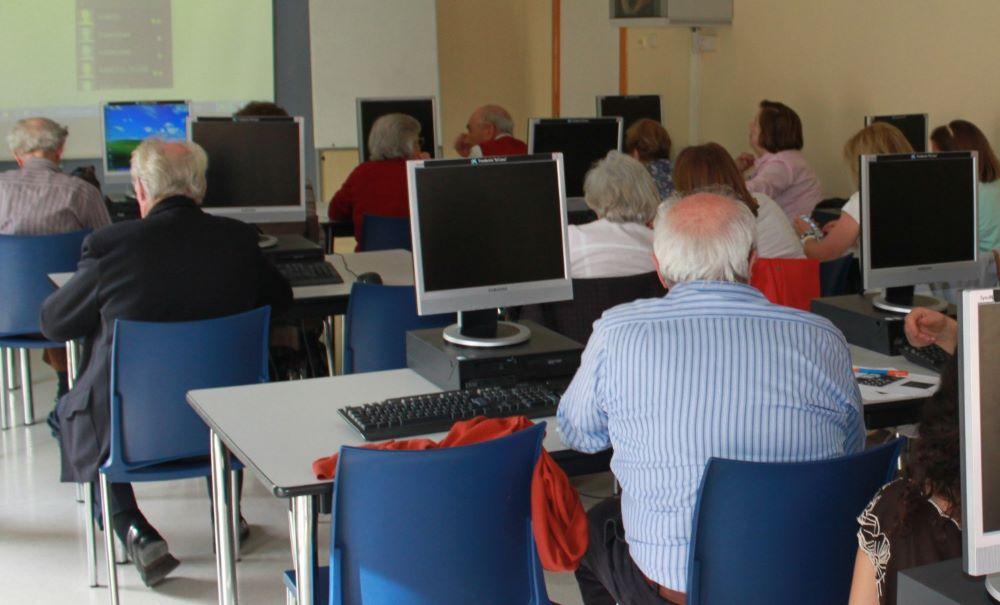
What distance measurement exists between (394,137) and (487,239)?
282cm

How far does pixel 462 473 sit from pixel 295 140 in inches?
107

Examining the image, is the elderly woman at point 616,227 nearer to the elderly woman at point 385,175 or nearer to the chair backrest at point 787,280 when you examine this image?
the chair backrest at point 787,280

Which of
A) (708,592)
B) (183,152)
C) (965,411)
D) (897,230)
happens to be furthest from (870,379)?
(183,152)

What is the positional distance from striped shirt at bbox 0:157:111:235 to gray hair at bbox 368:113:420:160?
55.7 inches

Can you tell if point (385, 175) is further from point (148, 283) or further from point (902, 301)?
point (902, 301)

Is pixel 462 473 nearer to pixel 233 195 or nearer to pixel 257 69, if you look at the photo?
pixel 233 195

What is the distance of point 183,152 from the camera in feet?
10.8

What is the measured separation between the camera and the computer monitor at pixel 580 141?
19.1 ft

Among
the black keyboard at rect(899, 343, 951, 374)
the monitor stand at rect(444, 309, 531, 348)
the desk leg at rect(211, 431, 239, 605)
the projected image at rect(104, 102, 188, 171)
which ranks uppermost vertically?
the projected image at rect(104, 102, 188, 171)

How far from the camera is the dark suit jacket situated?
3.09 meters

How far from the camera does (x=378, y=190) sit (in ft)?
18.0

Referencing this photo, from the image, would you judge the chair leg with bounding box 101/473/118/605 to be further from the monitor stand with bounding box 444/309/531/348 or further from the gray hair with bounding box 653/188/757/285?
the gray hair with bounding box 653/188/757/285

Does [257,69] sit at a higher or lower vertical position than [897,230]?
higher

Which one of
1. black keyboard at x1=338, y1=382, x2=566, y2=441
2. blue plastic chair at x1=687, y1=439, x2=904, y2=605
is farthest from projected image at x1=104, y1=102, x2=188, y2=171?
blue plastic chair at x1=687, y1=439, x2=904, y2=605
